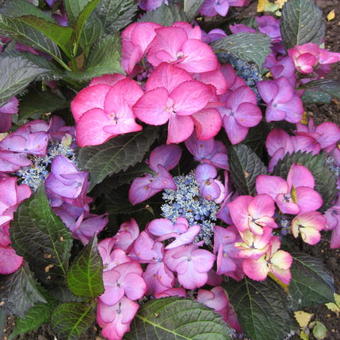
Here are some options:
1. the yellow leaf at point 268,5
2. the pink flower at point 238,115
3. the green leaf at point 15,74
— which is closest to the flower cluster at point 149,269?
the pink flower at point 238,115

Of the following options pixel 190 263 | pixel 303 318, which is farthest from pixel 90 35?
pixel 303 318

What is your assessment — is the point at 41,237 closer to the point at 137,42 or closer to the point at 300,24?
the point at 137,42

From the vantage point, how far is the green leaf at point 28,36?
2.88ft

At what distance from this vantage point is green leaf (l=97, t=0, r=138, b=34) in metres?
1.04

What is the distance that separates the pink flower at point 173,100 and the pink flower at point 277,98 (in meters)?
0.20

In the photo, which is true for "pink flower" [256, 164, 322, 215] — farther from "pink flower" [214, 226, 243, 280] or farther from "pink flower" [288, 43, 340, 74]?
"pink flower" [288, 43, 340, 74]

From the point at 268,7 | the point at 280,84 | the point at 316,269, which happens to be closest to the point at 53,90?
the point at 280,84

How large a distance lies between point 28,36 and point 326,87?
65 centimetres

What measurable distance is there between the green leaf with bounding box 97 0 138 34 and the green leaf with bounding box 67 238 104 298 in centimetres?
50

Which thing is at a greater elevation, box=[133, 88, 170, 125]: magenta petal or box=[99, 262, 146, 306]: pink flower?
box=[133, 88, 170, 125]: magenta petal

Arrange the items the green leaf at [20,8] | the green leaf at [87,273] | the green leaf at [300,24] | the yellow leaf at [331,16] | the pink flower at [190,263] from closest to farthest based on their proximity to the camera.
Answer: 1. the green leaf at [87,273]
2. the pink flower at [190,263]
3. the green leaf at [20,8]
4. the green leaf at [300,24]
5. the yellow leaf at [331,16]

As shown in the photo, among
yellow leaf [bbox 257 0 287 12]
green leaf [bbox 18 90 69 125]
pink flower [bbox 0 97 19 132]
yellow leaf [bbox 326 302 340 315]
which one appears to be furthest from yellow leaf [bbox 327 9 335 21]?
pink flower [bbox 0 97 19 132]

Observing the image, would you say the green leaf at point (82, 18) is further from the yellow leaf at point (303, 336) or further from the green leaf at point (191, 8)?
the yellow leaf at point (303, 336)

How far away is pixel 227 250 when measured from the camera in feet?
2.97
